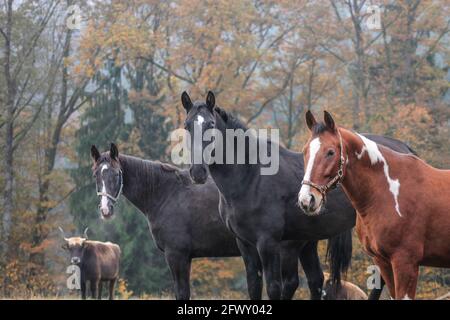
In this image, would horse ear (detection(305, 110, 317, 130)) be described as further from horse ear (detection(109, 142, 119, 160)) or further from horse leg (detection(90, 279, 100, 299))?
horse leg (detection(90, 279, 100, 299))

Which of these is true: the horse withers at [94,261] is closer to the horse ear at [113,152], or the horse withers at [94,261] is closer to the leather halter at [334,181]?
the horse ear at [113,152]

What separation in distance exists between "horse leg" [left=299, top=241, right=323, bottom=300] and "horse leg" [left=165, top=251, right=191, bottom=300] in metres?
1.70

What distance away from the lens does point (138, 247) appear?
94.3ft

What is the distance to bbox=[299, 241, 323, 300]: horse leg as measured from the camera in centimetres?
1043

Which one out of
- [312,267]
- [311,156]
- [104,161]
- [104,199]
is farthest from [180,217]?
[311,156]

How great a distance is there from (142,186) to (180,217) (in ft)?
2.24

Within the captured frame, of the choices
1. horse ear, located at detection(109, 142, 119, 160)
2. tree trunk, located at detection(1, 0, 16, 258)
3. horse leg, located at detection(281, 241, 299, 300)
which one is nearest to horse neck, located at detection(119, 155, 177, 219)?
horse ear, located at detection(109, 142, 119, 160)

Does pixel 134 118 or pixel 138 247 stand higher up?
pixel 134 118

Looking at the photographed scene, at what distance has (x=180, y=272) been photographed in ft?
31.8

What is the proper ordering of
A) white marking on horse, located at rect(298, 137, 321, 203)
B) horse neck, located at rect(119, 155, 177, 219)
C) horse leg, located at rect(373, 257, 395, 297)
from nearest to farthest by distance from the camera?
1. white marking on horse, located at rect(298, 137, 321, 203)
2. horse leg, located at rect(373, 257, 395, 297)
3. horse neck, located at rect(119, 155, 177, 219)
